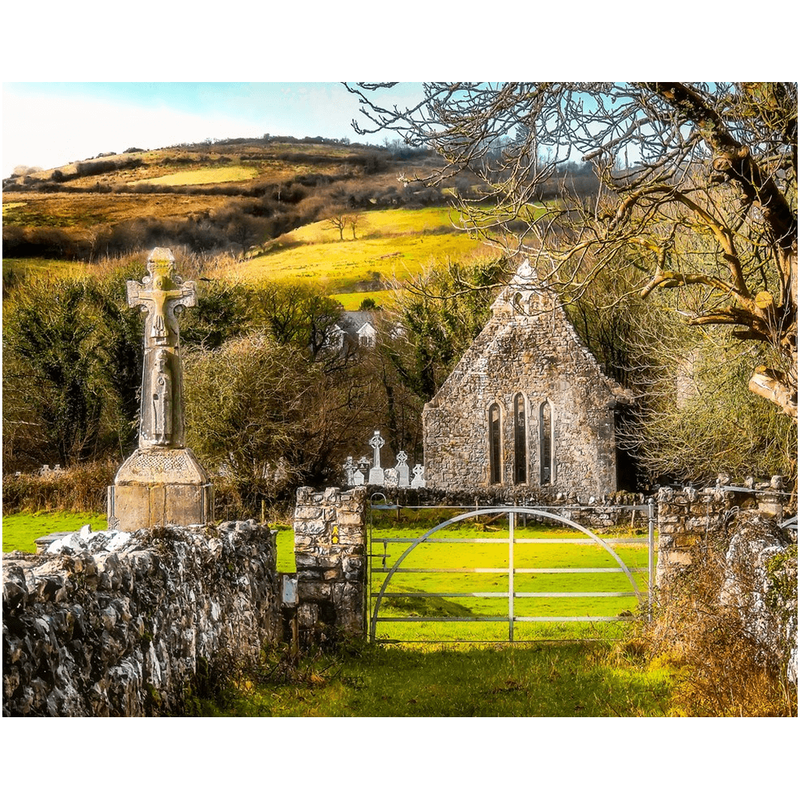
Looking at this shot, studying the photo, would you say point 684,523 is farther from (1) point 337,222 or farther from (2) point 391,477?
(2) point 391,477

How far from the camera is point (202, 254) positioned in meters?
17.6

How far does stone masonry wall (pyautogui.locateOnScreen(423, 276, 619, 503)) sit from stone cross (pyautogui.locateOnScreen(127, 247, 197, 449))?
13.1m

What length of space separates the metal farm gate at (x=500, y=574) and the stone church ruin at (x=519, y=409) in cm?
244

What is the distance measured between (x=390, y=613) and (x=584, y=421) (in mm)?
11595

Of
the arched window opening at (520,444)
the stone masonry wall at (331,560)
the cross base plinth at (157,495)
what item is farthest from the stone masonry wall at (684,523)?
the arched window opening at (520,444)

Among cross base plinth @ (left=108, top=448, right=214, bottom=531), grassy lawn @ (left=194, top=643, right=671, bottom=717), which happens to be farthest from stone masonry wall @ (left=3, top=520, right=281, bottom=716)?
cross base plinth @ (left=108, top=448, right=214, bottom=531)

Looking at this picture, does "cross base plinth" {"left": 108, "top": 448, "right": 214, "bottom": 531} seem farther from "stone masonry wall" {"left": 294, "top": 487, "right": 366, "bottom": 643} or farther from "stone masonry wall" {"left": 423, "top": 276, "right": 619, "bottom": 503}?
"stone masonry wall" {"left": 423, "top": 276, "right": 619, "bottom": 503}

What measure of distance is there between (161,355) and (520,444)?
1371 cm

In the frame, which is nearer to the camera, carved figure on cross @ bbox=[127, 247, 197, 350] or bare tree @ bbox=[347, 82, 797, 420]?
bare tree @ bbox=[347, 82, 797, 420]

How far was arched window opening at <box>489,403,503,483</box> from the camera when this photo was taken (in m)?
20.3

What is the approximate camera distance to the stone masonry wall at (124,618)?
3.65 metres

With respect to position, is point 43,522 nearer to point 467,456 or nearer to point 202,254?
point 202,254

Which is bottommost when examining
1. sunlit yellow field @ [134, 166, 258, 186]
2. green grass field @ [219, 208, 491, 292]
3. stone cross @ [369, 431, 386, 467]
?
stone cross @ [369, 431, 386, 467]

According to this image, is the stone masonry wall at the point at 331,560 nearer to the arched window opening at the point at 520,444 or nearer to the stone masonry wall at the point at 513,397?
the stone masonry wall at the point at 513,397
